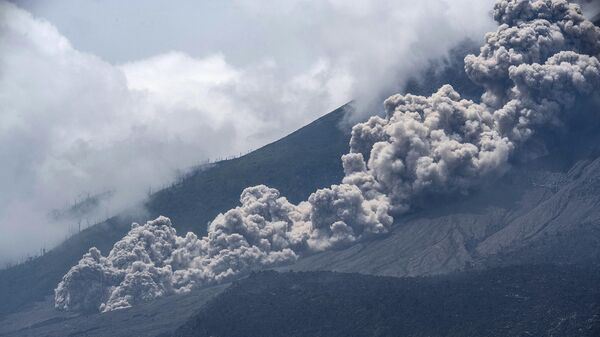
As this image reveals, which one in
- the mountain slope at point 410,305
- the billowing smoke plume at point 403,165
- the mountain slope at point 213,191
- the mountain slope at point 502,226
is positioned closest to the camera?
the mountain slope at point 410,305

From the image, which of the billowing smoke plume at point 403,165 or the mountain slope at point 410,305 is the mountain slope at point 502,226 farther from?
the mountain slope at point 410,305

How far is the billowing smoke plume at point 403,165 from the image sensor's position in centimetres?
10312

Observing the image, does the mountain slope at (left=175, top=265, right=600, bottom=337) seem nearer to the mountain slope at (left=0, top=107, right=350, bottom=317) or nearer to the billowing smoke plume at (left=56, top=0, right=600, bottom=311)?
the billowing smoke plume at (left=56, top=0, right=600, bottom=311)

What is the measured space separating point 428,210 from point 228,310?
2553cm

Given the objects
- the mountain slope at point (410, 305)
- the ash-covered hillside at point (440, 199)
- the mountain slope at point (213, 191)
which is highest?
the mountain slope at point (213, 191)

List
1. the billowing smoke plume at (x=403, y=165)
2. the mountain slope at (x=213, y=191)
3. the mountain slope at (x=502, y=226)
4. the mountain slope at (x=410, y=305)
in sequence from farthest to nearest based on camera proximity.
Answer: the mountain slope at (x=213, y=191) → the billowing smoke plume at (x=403, y=165) → the mountain slope at (x=502, y=226) → the mountain slope at (x=410, y=305)

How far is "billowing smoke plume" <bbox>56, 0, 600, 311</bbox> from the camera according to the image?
103125 mm

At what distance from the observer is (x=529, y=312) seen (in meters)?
80.4

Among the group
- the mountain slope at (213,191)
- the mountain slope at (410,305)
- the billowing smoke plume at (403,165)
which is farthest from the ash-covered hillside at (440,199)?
the mountain slope at (213,191)

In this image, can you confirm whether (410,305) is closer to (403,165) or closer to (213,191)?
(403,165)

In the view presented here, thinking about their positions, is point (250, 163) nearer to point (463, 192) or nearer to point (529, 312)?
point (463, 192)

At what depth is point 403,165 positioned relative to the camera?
345 ft

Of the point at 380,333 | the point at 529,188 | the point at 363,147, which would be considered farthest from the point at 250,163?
the point at 380,333

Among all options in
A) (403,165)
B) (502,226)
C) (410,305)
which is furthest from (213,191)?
(410,305)
